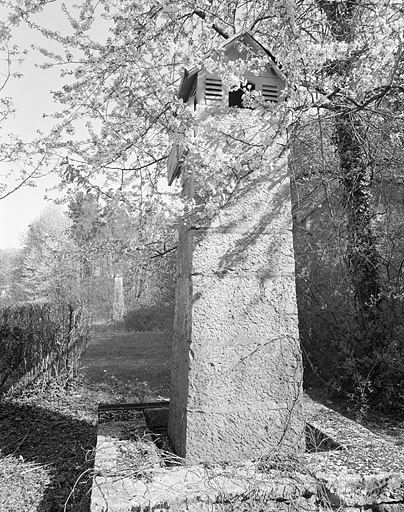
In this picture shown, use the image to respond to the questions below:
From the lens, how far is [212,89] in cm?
232

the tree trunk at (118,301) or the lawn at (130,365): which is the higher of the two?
the tree trunk at (118,301)

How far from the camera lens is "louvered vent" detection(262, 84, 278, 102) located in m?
2.42

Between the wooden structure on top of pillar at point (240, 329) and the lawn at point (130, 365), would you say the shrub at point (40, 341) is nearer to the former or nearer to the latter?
the lawn at point (130, 365)

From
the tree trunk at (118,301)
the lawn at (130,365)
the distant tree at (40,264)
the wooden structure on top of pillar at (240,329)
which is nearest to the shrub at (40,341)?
the lawn at (130,365)

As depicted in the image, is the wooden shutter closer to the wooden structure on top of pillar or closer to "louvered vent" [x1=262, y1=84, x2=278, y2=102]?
the wooden structure on top of pillar

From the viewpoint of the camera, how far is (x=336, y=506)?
1.77 meters

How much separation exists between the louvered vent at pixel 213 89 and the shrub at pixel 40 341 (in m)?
4.19

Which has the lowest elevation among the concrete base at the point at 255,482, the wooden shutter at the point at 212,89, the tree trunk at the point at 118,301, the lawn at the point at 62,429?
the lawn at the point at 62,429

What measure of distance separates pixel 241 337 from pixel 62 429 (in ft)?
9.78

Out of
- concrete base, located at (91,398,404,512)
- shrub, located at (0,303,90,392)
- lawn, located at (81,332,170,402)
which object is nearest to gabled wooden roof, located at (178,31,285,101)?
concrete base, located at (91,398,404,512)

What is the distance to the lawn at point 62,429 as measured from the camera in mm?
Answer: 2877

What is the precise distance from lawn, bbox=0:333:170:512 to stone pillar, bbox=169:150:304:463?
0.60 meters

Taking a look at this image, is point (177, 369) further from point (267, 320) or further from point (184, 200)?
point (184, 200)

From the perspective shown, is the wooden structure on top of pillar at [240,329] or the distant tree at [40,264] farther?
the distant tree at [40,264]
